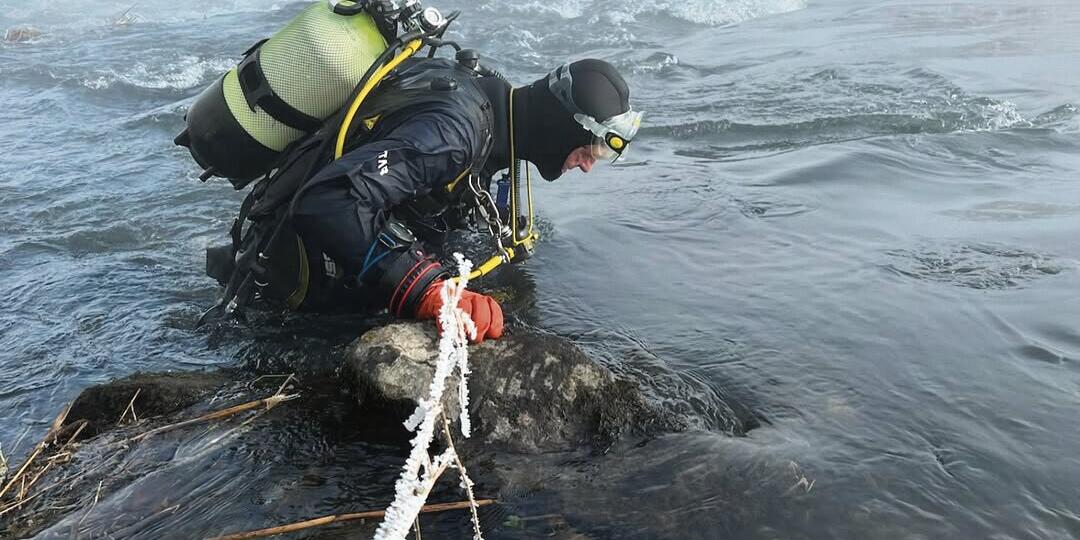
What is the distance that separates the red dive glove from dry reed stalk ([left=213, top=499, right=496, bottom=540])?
2.41ft

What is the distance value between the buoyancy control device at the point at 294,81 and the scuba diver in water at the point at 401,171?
0.02 metres

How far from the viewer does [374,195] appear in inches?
A: 132

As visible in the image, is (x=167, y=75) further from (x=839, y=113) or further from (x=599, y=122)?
(x=599, y=122)

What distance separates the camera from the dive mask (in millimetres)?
4055

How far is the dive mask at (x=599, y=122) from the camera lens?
4.05 metres

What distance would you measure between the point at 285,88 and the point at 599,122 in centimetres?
146

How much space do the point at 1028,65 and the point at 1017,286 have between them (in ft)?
25.9

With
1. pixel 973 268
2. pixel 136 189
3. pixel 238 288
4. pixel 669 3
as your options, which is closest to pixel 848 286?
pixel 973 268

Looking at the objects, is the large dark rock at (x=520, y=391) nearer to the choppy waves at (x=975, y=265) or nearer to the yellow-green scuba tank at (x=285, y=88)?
the yellow-green scuba tank at (x=285, y=88)

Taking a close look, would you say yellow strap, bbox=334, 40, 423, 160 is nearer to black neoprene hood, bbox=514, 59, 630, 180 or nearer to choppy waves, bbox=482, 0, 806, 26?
black neoprene hood, bbox=514, 59, 630, 180

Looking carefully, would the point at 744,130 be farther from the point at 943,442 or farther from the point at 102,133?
the point at 102,133

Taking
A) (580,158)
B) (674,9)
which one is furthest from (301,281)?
(674,9)

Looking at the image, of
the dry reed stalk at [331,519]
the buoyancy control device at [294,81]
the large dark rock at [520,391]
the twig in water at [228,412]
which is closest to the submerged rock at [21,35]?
the buoyancy control device at [294,81]

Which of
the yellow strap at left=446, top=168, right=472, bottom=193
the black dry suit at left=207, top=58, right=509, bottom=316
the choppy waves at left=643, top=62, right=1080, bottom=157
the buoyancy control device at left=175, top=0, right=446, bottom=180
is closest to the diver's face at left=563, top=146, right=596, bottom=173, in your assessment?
the black dry suit at left=207, top=58, right=509, bottom=316
